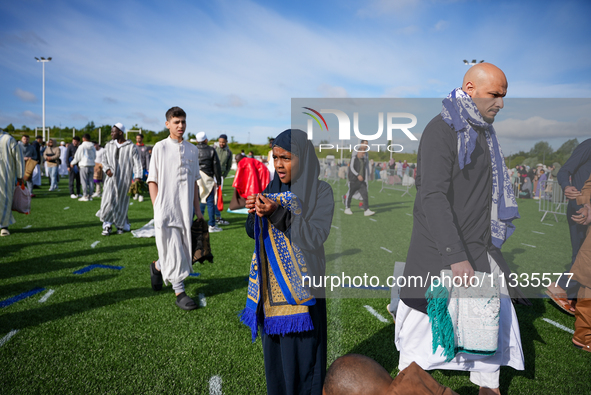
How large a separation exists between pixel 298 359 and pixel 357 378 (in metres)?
1.11

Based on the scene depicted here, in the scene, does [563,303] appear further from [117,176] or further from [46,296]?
[117,176]

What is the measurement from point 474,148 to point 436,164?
23 cm

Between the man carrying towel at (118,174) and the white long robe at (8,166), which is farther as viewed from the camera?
the man carrying towel at (118,174)

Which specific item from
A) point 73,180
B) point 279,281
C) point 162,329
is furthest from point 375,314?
point 73,180

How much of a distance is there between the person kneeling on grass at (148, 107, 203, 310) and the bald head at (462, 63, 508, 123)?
2764mm

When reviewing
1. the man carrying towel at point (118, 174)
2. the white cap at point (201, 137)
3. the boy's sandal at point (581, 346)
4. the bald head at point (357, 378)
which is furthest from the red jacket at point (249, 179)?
the bald head at point (357, 378)

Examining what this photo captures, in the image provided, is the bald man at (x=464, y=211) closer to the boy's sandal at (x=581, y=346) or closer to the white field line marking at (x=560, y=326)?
the boy's sandal at (x=581, y=346)

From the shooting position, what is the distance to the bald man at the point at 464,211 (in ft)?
5.95

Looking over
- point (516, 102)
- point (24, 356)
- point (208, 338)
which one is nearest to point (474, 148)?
point (516, 102)

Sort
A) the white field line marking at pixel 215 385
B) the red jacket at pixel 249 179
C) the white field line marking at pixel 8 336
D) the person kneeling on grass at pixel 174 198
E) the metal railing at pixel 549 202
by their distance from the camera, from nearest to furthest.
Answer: the white field line marking at pixel 215 385 < the white field line marking at pixel 8 336 < the person kneeling on grass at pixel 174 198 < the red jacket at pixel 249 179 < the metal railing at pixel 549 202

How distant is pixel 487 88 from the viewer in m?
1.78

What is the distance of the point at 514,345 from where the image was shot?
2133 millimetres

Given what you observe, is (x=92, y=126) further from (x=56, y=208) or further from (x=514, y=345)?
(x=514, y=345)

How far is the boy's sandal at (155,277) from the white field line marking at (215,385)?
1.79 metres
